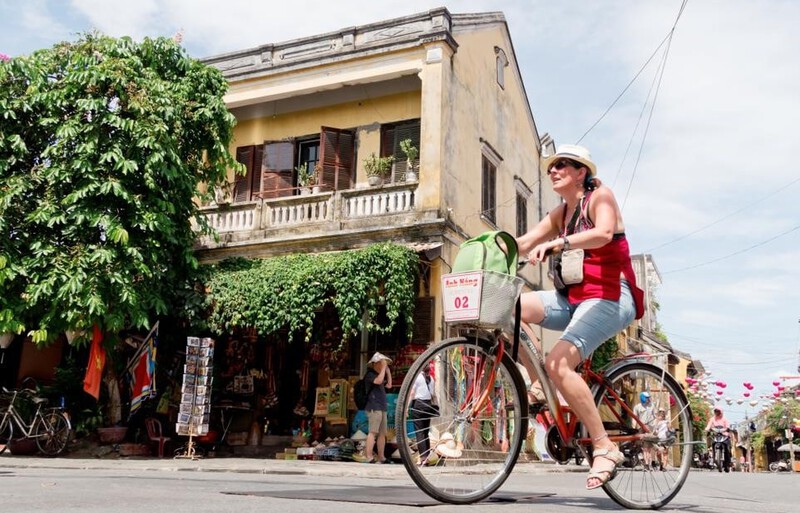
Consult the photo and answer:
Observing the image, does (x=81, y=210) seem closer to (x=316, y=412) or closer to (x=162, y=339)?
(x=162, y=339)

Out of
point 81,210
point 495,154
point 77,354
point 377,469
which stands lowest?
point 377,469

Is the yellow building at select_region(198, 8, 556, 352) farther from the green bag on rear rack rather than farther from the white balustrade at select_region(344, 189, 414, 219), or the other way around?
the green bag on rear rack

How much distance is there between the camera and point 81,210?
1191 cm

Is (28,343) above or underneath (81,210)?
underneath

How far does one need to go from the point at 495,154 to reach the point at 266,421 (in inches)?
312

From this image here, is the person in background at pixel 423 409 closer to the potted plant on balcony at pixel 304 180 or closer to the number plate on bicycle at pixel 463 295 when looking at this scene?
the number plate on bicycle at pixel 463 295

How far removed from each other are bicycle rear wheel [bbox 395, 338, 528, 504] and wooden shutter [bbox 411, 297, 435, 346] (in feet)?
32.4

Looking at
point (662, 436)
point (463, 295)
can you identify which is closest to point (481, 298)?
point (463, 295)

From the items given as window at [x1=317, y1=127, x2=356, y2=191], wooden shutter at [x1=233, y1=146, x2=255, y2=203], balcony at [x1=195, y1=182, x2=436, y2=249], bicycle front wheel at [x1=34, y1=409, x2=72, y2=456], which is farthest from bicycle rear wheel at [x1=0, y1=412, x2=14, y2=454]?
window at [x1=317, y1=127, x2=356, y2=191]

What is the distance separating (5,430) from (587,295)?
12098 millimetres

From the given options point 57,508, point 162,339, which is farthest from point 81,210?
point 57,508

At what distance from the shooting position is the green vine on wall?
13.0 meters

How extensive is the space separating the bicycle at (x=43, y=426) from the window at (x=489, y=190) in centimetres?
932

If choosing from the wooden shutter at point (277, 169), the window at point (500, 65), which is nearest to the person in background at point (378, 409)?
the wooden shutter at point (277, 169)
